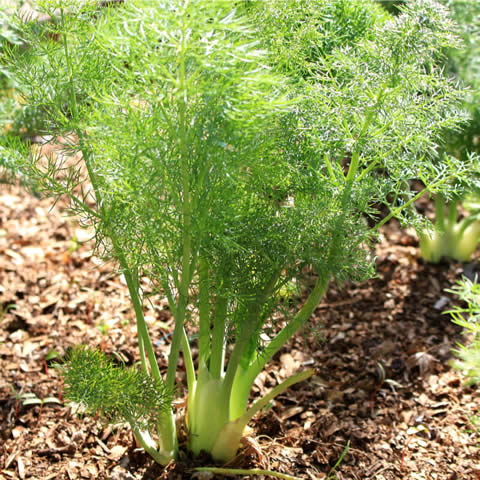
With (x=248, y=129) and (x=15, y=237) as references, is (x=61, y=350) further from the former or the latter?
(x=248, y=129)

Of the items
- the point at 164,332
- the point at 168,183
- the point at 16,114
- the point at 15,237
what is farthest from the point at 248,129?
the point at 15,237

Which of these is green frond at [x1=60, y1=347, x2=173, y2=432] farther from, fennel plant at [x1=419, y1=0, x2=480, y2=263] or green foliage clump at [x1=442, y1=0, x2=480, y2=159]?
green foliage clump at [x1=442, y1=0, x2=480, y2=159]

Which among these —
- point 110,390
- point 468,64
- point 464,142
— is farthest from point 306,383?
point 468,64

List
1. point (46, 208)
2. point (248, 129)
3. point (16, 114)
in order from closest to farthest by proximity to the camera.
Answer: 1. point (248, 129)
2. point (16, 114)
3. point (46, 208)

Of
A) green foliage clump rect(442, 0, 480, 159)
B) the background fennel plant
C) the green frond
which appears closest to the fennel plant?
green foliage clump rect(442, 0, 480, 159)

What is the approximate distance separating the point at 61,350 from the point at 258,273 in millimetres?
1013

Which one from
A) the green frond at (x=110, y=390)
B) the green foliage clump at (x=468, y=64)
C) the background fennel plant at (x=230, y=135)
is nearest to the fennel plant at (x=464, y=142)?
Result: the green foliage clump at (x=468, y=64)

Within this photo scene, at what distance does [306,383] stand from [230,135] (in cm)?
112

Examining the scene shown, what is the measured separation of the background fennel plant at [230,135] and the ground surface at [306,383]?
25cm

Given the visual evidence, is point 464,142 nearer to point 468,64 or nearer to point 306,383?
point 468,64

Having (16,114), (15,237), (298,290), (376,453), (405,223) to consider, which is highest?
(16,114)

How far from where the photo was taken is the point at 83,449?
152cm

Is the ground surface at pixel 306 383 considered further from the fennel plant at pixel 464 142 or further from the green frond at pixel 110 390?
the green frond at pixel 110 390

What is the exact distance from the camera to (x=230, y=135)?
925mm
